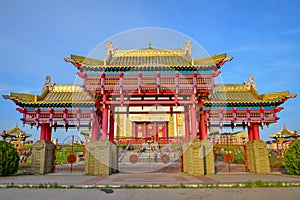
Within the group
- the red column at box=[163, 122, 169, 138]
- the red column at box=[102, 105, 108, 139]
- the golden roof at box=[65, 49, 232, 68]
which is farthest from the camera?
the red column at box=[163, 122, 169, 138]

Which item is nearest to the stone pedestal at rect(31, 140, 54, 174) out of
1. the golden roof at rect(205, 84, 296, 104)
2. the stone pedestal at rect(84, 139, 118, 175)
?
the stone pedestal at rect(84, 139, 118, 175)

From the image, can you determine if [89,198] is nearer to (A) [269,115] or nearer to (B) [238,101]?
(B) [238,101]

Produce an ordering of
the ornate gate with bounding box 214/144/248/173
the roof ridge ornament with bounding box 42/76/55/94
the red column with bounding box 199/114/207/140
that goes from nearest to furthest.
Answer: the ornate gate with bounding box 214/144/248/173 < the red column with bounding box 199/114/207/140 < the roof ridge ornament with bounding box 42/76/55/94

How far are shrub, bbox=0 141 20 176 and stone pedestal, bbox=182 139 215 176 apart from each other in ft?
35.9

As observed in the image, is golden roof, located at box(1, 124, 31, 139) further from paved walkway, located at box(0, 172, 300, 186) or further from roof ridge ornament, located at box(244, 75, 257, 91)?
roof ridge ornament, located at box(244, 75, 257, 91)

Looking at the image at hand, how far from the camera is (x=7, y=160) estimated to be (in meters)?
13.7

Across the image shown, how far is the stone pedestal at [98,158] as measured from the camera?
14.0 meters

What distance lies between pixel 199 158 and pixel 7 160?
11.8 metres

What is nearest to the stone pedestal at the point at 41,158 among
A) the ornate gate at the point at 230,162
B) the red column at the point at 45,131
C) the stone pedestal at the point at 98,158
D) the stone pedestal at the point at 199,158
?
the red column at the point at 45,131

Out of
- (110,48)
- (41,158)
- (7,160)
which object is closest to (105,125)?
(41,158)

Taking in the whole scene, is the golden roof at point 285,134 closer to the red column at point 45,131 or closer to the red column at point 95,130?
the red column at point 95,130

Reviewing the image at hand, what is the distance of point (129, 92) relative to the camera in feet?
52.7

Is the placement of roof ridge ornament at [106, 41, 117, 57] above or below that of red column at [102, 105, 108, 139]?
above

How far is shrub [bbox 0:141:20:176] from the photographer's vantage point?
44.0 ft
